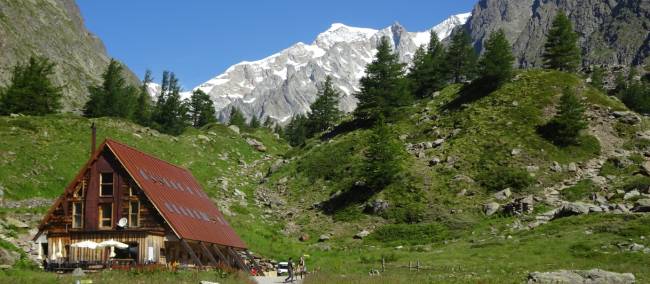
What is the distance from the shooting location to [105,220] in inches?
1560

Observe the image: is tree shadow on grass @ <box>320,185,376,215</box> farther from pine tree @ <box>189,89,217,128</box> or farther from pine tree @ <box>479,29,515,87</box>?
pine tree @ <box>189,89,217,128</box>

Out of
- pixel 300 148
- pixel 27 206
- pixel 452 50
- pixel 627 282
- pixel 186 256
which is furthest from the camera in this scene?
pixel 452 50

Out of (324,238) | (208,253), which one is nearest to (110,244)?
(208,253)

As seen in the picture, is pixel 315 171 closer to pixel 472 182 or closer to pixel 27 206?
pixel 472 182

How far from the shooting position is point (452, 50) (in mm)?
104312

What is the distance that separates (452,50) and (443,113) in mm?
23024

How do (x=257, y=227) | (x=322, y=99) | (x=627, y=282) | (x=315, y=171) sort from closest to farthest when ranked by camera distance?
(x=627, y=282), (x=257, y=227), (x=315, y=171), (x=322, y=99)

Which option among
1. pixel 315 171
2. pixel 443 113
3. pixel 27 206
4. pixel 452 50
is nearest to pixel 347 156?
pixel 315 171

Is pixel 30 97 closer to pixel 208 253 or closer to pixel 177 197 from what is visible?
pixel 177 197

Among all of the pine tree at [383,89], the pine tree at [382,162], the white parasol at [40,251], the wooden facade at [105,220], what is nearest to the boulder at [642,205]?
the pine tree at [382,162]

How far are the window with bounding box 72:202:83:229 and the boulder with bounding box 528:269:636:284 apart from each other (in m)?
28.4

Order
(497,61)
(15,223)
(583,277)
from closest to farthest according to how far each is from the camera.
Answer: (583,277) → (15,223) → (497,61)

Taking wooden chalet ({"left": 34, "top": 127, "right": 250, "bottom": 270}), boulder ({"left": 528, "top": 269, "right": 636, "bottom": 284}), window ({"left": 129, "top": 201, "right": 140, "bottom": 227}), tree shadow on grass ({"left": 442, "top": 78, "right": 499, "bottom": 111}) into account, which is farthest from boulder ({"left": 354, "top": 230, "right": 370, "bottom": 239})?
tree shadow on grass ({"left": 442, "top": 78, "right": 499, "bottom": 111})

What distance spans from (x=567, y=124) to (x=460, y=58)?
3660 cm
